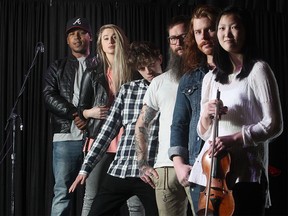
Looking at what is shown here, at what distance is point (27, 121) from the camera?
4.01m

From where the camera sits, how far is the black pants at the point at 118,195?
270 cm

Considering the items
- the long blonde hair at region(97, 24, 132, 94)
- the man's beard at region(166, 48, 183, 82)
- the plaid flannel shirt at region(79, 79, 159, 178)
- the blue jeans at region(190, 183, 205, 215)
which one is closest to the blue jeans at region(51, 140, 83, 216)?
the plaid flannel shirt at region(79, 79, 159, 178)

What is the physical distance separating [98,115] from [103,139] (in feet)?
1.09

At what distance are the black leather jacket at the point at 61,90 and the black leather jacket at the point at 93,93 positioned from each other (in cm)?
7

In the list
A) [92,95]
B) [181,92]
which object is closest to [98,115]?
[92,95]

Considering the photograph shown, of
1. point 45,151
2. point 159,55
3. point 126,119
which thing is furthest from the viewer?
point 45,151

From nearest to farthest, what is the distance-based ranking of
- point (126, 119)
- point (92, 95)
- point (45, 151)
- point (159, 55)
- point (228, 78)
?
point (228, 78), point (126, 119), point (159, 55), point (92, 95), point (45, 151)

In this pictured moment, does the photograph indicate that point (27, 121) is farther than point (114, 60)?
Yes

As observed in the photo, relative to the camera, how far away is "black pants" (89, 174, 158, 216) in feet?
8.84

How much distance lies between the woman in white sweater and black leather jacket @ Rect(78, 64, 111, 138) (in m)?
1.43

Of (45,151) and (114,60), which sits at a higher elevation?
(114,60)

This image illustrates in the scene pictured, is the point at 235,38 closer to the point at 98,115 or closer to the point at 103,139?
the point at 103,139

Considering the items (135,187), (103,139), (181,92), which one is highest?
(181,92)

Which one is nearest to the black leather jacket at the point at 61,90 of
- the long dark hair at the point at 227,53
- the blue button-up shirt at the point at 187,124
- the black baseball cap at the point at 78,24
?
the black baseball cap at the point at 78,24
